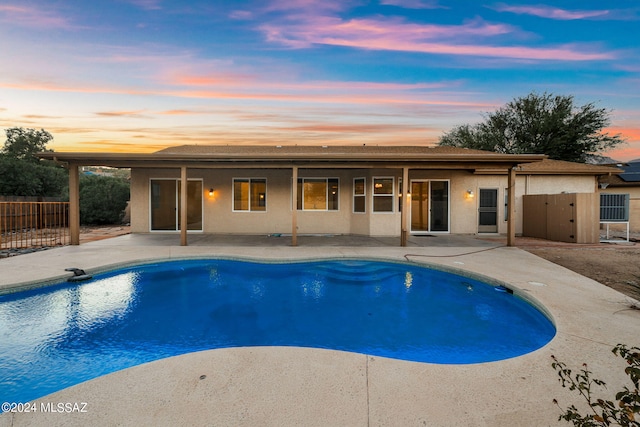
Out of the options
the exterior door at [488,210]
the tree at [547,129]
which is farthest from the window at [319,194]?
the tree at [547,129]

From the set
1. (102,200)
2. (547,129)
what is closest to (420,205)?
(102,200)

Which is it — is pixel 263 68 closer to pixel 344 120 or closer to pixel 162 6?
pixel 162 6

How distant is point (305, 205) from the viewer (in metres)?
11.5

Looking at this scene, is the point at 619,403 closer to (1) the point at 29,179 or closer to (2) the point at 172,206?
(2) the point at 172,206

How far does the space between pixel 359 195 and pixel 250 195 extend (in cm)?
404

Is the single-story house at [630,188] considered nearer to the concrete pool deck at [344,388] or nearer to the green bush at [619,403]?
the concrete pool deck at [344,388]

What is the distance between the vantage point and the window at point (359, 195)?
36.2 feet

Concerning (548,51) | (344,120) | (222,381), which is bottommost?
(222,381)

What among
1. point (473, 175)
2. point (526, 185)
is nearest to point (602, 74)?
point (526, 185)

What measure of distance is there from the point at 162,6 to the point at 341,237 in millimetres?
9337

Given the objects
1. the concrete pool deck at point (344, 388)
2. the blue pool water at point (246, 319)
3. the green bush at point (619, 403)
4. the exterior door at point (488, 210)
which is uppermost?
the exterior door at point (488, 210)

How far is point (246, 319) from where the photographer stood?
4617mm

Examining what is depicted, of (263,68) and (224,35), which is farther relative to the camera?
(263,68)

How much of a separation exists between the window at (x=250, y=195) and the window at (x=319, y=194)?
1.35 m
